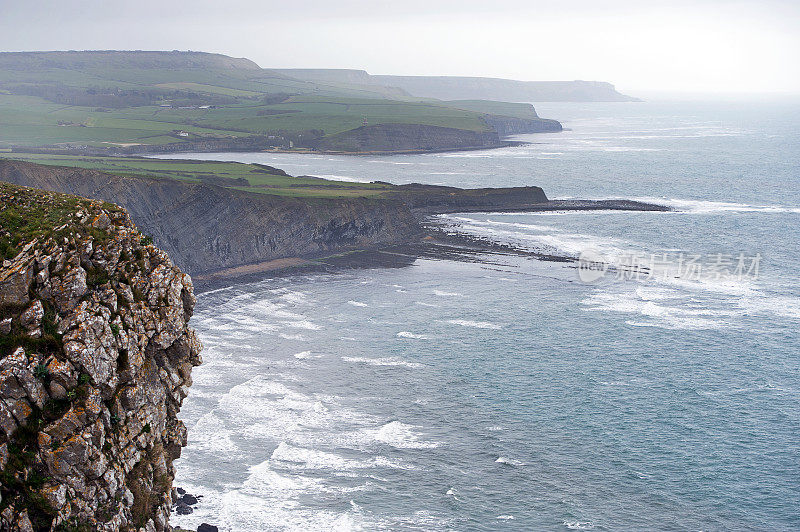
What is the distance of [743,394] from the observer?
57656 mm

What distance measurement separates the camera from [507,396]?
187ft


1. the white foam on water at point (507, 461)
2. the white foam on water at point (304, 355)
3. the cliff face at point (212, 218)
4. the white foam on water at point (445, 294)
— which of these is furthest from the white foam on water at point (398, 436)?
the cliff face at point (212, 218)

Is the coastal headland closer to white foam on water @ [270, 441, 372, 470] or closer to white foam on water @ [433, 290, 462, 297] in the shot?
white foam on water @ [433, 290, 462, 297]

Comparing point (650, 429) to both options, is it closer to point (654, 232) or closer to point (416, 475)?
point (416, 475)

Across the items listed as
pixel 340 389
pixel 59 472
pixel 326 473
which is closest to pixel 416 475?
pixel 326 473

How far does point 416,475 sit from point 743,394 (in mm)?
27600

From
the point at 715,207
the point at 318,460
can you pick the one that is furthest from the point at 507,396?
the point at 715,207

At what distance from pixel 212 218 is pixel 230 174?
124ft

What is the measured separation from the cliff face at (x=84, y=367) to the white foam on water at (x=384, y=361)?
114 feet

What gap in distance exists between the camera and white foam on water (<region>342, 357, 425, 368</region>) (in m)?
63.0

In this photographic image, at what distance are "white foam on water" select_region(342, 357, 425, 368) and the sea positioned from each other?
0.83 feet

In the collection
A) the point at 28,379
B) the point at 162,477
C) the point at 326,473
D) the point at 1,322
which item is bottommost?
the point at 326,473

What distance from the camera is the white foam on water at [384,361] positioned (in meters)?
63.0

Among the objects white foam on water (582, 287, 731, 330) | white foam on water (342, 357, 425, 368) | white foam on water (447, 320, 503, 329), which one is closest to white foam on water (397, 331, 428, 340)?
white foam on water (447, 320, 503, 329)
